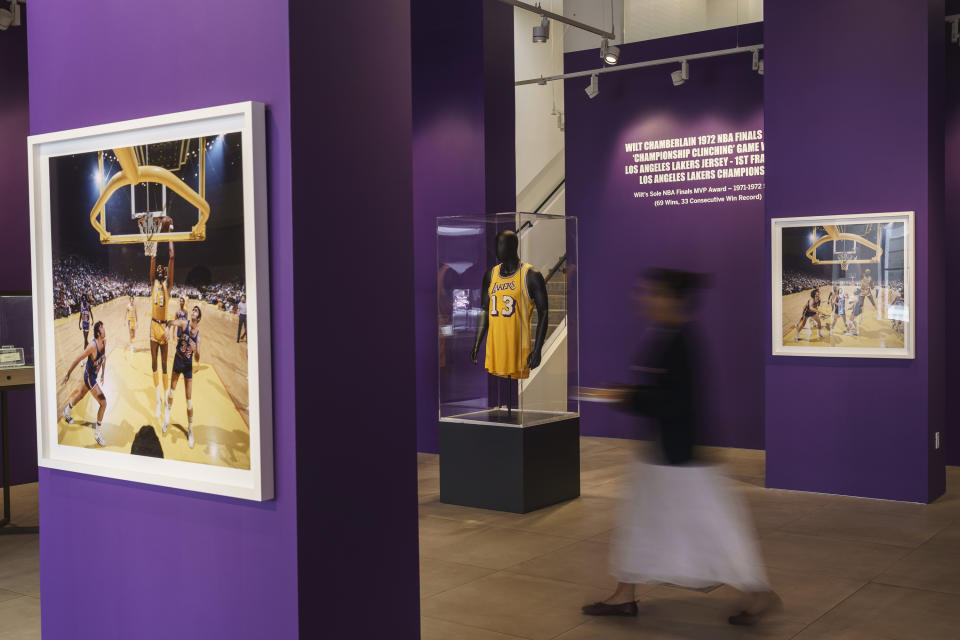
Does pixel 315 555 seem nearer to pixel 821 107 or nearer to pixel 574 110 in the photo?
pixel 821 107

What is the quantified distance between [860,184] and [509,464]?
340 cm

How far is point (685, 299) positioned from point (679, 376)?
34 centimetres

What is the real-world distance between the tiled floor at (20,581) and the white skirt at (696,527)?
2.86 m

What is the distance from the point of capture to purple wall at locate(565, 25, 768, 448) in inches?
384

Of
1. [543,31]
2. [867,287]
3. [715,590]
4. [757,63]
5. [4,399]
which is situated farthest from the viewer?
[757,63]

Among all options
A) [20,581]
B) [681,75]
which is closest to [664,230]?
[681,75]

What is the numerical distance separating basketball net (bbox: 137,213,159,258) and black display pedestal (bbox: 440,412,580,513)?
431 centimetres

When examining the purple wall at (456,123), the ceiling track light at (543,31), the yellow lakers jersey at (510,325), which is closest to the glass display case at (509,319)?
the yellow lakers jersey at (510,325)

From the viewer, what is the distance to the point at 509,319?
7.02 m

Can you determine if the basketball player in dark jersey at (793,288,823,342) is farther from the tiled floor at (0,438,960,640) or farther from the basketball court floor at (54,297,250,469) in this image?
the basketball court floor at (54,297,250,469)

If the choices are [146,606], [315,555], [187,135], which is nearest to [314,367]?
[315,555]

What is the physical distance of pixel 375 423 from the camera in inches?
111

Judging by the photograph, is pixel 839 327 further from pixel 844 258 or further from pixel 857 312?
pixel 844 258

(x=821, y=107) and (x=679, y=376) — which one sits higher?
(x=821, y=107)
